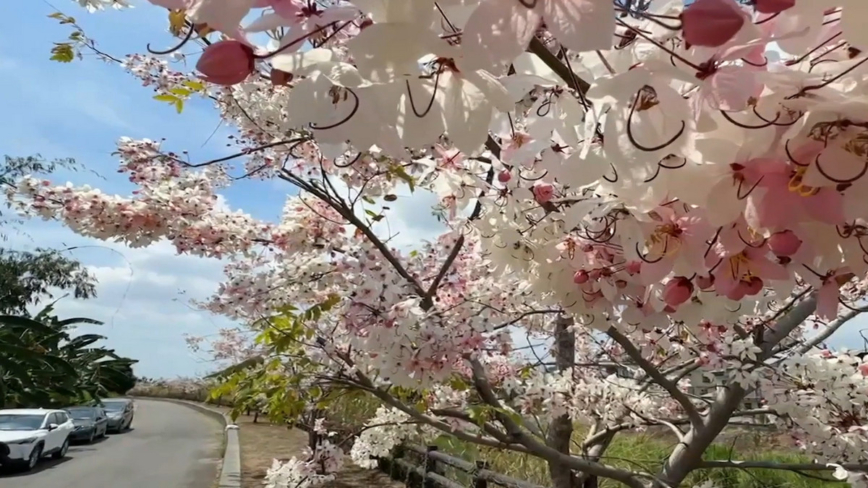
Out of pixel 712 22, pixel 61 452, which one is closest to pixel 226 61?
pixel 712 22

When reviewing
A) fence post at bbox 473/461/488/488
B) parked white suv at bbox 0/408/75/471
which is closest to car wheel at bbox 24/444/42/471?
parked white suv at bbox 0/408/75/471

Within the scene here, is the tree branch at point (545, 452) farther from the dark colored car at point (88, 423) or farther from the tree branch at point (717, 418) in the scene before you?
the dark colored car at point (88, 423)

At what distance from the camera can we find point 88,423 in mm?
16172

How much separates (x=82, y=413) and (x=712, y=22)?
63.6 ft

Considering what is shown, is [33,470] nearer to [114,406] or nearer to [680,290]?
[114,406]

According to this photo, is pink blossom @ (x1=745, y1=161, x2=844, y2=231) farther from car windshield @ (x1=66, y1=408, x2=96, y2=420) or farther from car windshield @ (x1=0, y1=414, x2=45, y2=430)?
car windshield @ (x1=66, y1=408, x2=96, y2=420)

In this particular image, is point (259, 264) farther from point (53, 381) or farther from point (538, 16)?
point (53, 381)

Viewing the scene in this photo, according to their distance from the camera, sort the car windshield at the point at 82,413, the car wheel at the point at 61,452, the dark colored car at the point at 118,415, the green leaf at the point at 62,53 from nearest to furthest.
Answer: the green leaf at the point at 62,53 < the car wheel at the point at 61,452 < the car windshield at the point at 82,413 < the dark colored car at the point at 118,415

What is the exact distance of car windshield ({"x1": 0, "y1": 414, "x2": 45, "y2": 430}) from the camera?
11.8m

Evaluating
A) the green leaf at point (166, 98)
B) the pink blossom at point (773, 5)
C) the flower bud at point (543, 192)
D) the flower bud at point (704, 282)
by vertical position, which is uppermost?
the green leaf at point (166, 98)

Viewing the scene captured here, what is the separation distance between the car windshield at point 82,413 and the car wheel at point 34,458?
510 centimetres

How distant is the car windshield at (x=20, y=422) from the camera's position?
11.8 m

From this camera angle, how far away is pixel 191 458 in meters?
12.4

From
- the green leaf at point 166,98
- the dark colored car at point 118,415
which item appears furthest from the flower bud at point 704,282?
the dark colored car at point 118,415
